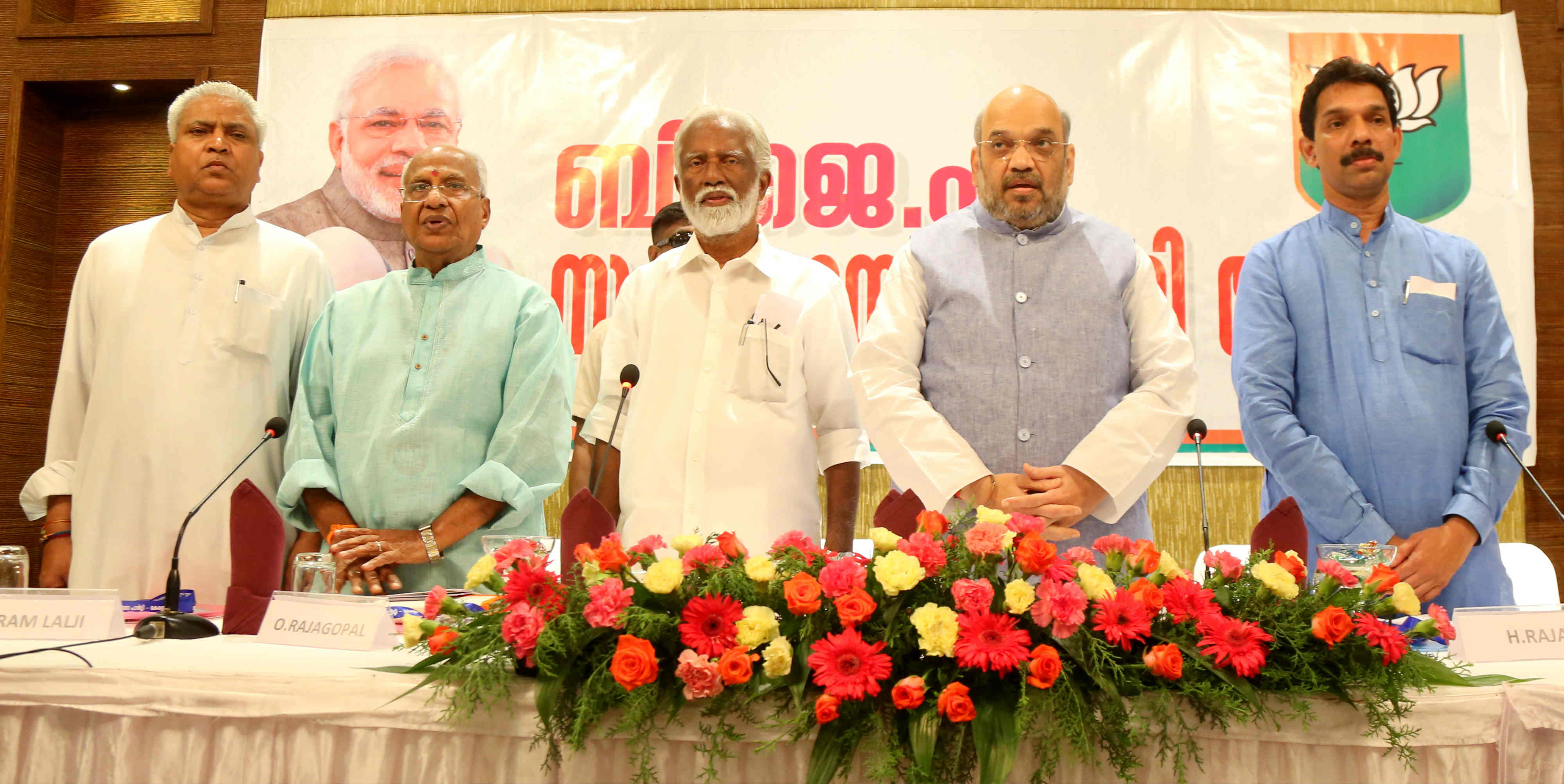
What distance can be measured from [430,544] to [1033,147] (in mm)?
1519

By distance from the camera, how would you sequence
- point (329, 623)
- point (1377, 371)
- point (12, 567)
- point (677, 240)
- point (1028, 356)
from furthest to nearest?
point (677, 240), point (1377, 371), point (1028, 356), point (12, 567), point (329, 623)

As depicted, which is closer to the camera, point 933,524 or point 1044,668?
point 1044,668

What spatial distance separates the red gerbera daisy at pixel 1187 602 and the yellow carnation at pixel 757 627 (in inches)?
17.8

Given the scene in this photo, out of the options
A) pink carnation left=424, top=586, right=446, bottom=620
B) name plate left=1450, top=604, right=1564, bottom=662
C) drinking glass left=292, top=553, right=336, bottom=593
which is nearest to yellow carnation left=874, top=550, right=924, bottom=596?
pink carnation left=424, top=586, right=446, bottom=620

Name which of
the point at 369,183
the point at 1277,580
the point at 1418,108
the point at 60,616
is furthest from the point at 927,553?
the point at 1418,108

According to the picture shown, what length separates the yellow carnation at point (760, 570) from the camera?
1.24m

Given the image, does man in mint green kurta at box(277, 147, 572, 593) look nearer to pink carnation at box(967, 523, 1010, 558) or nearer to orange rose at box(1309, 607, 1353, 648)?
pink carnation at box(967, 523, 1010, 558)

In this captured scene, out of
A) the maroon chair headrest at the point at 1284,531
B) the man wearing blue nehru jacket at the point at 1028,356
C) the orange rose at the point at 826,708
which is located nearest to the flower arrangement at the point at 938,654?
the orange rose at the point at 826,708

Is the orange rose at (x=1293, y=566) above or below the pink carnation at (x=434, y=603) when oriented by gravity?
above

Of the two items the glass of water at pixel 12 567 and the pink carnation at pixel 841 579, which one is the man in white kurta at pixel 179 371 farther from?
the pink carnation at pixel 841 579

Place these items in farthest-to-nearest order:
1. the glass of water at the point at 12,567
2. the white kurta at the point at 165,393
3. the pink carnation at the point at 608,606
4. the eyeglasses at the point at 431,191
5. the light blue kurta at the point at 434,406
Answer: the eyeglasses at the point at 431,191, the white kurta at the point at 165,393, the light blue kurta at the point at 434,406, the glass of water at the point at 12,567, the pink carnation at the point at 608,606

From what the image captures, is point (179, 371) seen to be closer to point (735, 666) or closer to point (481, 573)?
point (481, 573)

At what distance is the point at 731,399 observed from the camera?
92.3 inches

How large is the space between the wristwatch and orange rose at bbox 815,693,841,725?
1.36 metres
